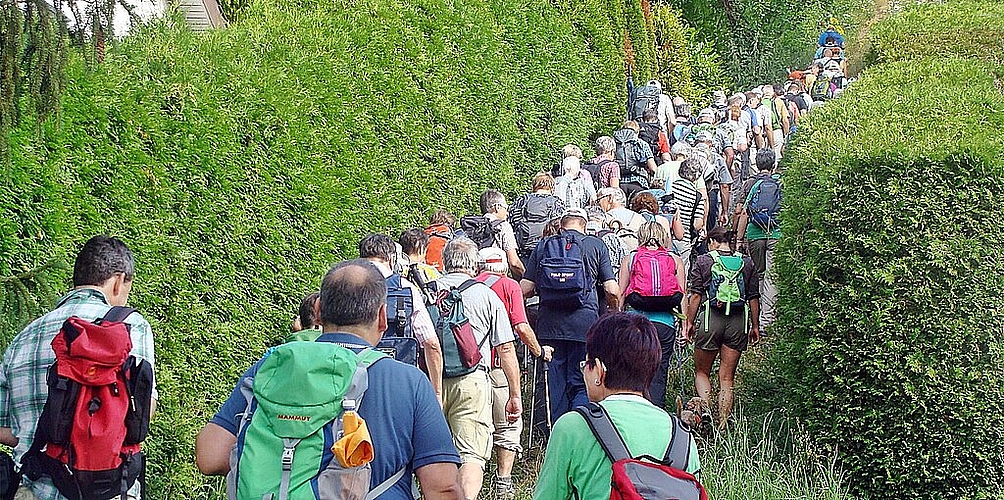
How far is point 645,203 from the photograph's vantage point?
9719mm

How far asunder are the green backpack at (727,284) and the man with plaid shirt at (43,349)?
4695 mm

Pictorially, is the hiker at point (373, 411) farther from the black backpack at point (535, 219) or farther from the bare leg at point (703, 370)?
the black backpack at point (535, 219)

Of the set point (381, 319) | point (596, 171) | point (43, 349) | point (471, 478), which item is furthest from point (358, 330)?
point (596, 171)

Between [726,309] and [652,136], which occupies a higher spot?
[652,136]

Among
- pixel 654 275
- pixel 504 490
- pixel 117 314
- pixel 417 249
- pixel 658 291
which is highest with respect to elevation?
pixel 117 314

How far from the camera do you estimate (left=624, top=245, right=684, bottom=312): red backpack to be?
7652 mm

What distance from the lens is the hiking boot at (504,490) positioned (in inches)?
277

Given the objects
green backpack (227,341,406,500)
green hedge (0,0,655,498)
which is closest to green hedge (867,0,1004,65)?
green hedge (0,0,655,498)

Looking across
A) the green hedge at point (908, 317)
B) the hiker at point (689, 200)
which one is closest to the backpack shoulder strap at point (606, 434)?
the green hedge at point (908, 317)

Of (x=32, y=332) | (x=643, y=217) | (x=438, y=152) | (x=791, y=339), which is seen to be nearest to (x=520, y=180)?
(x=438, y=152)

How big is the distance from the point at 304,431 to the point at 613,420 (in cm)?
97

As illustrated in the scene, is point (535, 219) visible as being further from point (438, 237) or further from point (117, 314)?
point (117, 314)

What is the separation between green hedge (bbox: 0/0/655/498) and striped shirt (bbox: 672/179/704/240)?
2188 millimetres

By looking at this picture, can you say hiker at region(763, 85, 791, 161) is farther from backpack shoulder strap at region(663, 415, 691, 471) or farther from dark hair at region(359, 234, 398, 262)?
backpack shoulder strap at region(663, 415, 691, 471)
